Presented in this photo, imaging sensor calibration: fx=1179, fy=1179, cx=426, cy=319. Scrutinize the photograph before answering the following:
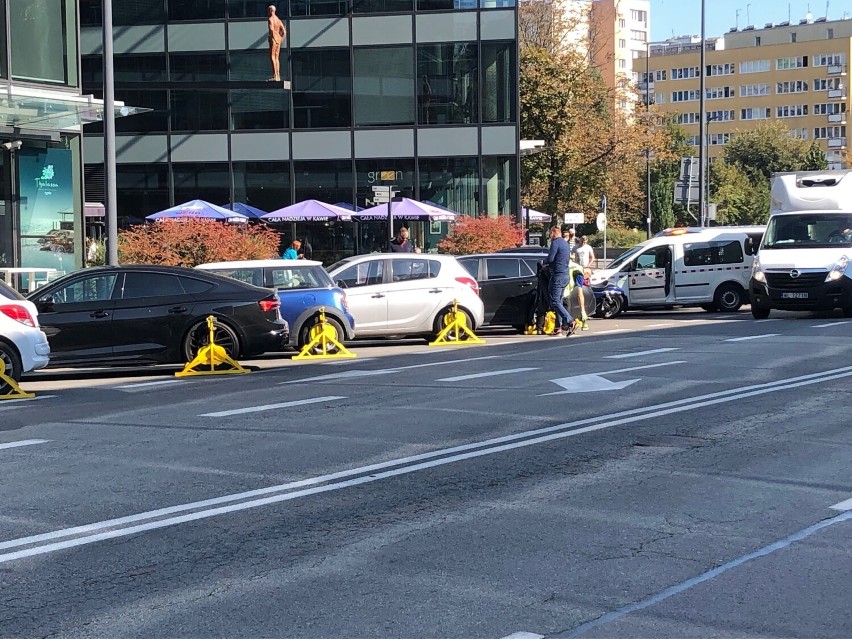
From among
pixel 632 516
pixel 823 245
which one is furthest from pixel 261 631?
pixel 823 245

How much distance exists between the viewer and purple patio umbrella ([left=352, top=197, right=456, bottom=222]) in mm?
31905

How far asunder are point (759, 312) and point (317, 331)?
11.2 m

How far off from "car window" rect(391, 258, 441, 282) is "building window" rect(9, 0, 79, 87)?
9767 millimetres

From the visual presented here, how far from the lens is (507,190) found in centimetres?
3644

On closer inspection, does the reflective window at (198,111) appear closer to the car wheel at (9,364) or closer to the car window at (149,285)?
the car window at (149,285)

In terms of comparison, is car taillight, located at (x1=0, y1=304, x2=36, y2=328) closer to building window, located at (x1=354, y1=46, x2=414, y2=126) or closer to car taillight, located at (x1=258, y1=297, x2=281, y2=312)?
car taillight, located at (x1=258, y1=297, x2=281, y2=312)

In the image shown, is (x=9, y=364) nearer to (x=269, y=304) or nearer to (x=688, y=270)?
(x=269, y=304)

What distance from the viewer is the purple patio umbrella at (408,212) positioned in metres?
31.9

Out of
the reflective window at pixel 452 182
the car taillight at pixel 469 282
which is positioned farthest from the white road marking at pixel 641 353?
the reflective window at pixel 452 182

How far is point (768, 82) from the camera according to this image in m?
127

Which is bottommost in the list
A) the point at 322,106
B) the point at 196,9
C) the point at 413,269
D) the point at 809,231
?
the point at 413,269

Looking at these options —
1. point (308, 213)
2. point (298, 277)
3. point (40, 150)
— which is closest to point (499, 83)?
point (308, 213)

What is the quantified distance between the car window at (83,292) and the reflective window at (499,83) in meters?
21.6

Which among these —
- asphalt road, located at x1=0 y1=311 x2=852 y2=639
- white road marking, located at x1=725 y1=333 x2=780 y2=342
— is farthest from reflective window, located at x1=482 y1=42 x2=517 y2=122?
asphalt road, located at x1=0 y1=311 x2=852 y2=639
